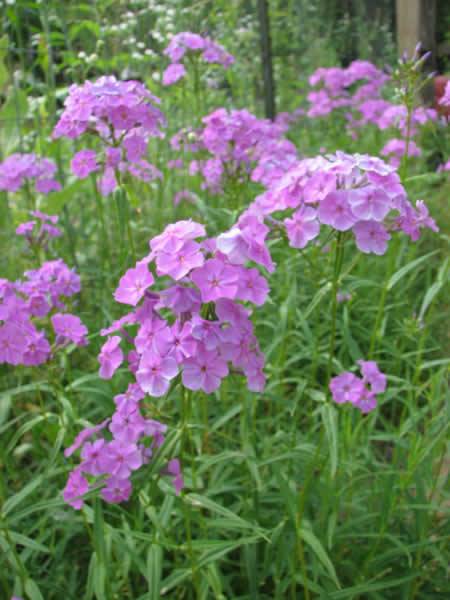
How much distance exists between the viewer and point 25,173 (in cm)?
292

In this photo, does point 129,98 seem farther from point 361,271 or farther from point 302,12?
point 302,12

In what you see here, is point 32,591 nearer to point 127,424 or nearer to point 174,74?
point 127,424

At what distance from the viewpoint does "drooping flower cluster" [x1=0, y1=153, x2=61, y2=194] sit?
2.89 m

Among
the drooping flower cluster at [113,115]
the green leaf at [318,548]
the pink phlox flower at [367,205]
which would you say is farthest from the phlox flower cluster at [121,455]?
the drooping flower cluster at [113,115]

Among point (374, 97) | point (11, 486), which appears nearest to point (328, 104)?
point (374, 97)

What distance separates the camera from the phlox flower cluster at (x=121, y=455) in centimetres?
160

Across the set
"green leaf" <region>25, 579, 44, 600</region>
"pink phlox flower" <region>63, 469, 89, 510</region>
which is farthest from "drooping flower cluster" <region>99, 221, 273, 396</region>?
"green leaf" <region>25, 579, 44, 600</region>

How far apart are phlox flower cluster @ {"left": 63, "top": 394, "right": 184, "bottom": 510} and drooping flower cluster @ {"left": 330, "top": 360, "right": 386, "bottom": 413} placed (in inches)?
24.5

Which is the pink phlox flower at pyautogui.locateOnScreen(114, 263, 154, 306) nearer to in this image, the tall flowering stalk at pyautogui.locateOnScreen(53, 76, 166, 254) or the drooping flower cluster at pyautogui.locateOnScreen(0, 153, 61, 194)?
the tall flowering stalk at pyautogui.locateOnScreen(53, 76, 166, 254)

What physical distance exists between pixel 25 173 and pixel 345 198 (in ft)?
6.34

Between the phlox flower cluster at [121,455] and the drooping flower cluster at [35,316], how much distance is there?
0.92 ft

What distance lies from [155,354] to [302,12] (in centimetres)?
682

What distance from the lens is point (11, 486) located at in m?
2.58

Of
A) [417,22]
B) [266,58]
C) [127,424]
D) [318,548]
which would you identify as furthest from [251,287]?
[417,22]
